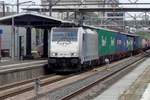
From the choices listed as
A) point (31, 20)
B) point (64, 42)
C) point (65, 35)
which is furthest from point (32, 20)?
point (64, 42)

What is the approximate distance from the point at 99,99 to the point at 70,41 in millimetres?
13894

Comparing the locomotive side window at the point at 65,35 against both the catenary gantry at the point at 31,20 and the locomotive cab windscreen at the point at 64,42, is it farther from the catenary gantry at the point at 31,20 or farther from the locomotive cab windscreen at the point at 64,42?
the catenary gantry at the point at 31,20

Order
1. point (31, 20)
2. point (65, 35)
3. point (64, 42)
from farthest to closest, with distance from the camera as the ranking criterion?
point (31, 20) < point (65, 35) < point (64, 42)

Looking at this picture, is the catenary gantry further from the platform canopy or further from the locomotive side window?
the locomotive side window

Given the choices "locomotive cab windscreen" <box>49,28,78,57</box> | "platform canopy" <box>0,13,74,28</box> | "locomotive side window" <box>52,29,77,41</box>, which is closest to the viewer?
"locomotive cab windscreen" <box>49,28,78,57</box>

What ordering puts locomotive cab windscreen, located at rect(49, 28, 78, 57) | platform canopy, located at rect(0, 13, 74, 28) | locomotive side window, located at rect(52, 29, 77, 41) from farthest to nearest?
platform canopy, located at rect(0, 13, 74, 28), locomotive side window, located at rect(52, 29, 77, 41), locomotive cab windscreen, located at rect(49, 28, 78, 57)

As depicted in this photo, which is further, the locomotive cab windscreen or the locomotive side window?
the locomotive side window

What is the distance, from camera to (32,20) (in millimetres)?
42906

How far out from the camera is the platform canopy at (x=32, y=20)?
41.1 m

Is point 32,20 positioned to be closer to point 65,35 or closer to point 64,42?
point 65,35

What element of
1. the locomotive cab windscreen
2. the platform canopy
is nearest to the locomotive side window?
the locomotive cab windscreen

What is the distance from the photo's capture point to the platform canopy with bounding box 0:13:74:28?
41.1m

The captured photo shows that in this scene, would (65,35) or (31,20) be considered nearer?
(65,35)

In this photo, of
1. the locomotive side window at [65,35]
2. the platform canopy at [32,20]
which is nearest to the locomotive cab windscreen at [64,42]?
the locomotive side window at [65,35]
